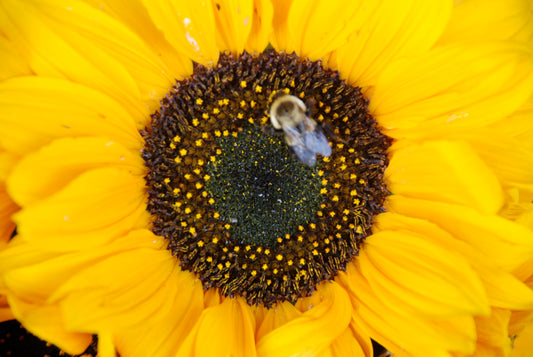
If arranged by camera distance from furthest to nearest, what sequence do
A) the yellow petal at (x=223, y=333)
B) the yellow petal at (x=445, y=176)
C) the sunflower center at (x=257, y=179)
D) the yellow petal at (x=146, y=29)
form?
the sunflower center at (x=257, y=179) < the yellow petal at (x=223, y=333) < the yellow petal at (x=146, y=29) < the yellow petal at (x=445, y=176)

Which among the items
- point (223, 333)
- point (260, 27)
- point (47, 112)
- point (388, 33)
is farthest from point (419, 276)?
point (47, 112)

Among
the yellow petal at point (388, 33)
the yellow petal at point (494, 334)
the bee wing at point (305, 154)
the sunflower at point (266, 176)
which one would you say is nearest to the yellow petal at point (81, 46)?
the sunflower at point (266, 176)

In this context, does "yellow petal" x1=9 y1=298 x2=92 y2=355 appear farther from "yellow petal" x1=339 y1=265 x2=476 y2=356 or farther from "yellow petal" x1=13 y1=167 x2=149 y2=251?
"yellow petal" x1=339 y1=265 x2=476 y2=356

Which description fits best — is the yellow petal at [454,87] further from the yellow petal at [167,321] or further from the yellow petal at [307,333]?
the yellow petal at [167,321]

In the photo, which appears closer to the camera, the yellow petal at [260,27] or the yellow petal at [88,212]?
the yellow petal at [88,212]

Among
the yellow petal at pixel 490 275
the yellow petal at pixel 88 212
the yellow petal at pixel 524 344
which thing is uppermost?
the yellow petal at pixel 88 212

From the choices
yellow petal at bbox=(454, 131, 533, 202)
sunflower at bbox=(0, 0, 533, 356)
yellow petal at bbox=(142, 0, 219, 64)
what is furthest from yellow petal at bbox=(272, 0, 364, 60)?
yellow petal at bbox=(454, 131, 533, 202)
